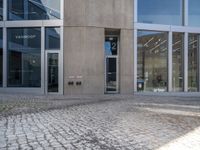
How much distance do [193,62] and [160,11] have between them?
12.6 feet

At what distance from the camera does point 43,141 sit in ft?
21.3

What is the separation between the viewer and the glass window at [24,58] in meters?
19.1

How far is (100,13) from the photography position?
1919 centimetres

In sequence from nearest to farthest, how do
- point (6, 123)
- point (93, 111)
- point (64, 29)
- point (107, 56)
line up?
point (6, 123) → point (93, 111) → point (64, 29) → point (107, 56)

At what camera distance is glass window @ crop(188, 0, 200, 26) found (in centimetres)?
2116

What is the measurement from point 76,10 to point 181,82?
25.4 feet

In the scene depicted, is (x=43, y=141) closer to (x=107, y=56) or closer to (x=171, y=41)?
(x=107, y=56)

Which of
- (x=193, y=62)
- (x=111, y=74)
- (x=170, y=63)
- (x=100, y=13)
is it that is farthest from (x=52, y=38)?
(x=193, y=62)

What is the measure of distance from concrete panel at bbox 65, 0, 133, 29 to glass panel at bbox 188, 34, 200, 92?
434cm

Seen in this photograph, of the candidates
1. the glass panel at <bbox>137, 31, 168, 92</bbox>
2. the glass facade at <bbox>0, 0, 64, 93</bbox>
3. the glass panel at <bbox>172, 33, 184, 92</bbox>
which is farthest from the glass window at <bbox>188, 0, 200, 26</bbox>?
the glass facade at <bbox>0, 0, 64, 93</bbox>

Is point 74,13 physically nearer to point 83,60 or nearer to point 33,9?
point 33,9

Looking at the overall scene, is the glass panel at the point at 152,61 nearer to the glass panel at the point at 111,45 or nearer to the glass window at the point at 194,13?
the glass panel at the point at 111,45

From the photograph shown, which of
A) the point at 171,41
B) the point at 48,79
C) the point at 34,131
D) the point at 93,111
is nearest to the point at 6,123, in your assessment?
the point at 34,131

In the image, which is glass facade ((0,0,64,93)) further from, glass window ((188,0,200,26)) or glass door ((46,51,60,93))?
glass window ((188,0,200,26))
